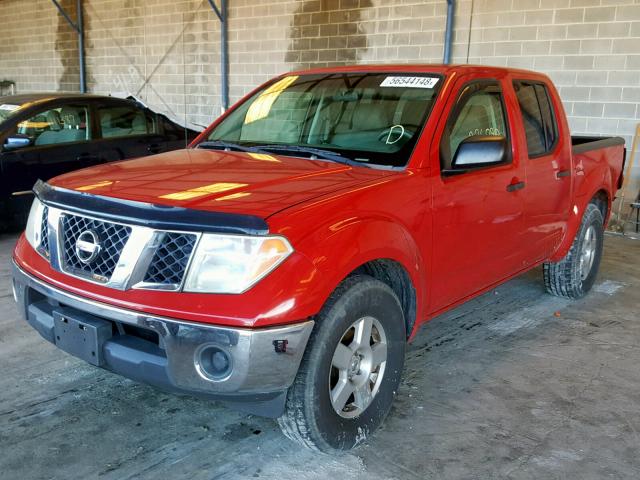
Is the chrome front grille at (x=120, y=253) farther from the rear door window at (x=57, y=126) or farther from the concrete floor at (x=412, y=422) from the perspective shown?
the rear door window at (x=57, y=126)

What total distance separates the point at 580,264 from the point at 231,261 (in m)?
3.60

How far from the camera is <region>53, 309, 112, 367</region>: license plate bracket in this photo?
2.37 metres

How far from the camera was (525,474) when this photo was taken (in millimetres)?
2604

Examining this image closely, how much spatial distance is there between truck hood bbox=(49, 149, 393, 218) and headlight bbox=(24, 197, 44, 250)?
0.13m

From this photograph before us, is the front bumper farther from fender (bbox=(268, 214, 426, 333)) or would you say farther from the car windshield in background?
the car windshield in background

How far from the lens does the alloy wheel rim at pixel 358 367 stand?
255 cm

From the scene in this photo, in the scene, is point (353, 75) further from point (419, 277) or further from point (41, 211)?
point (41, 211)

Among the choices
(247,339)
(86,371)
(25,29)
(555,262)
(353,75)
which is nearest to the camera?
(247,339)

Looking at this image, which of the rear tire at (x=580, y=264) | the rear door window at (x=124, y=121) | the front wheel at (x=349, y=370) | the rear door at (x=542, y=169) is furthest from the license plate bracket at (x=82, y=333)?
the rear door window at (x=124, y=121)

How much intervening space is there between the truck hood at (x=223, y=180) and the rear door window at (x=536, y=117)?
149cm

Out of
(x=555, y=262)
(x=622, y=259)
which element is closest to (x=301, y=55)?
(x=622, y=259)

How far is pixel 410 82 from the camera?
134 inches

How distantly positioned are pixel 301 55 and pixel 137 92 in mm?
5129

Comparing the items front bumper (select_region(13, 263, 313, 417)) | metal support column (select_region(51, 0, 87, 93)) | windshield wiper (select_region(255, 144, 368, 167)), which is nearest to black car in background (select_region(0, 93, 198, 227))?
windshield wiper (select_region(255, 144, 368, 167))
